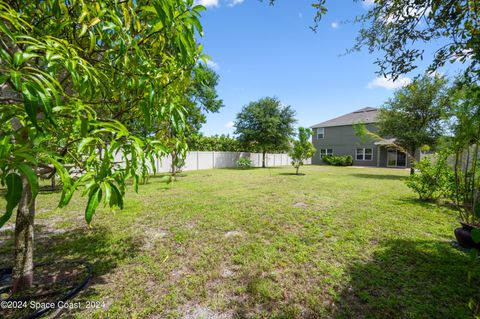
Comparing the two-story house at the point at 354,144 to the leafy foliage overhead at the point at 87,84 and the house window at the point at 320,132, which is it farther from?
the leafy foliage overhead at the point at 87,84

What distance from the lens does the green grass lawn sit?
2.16 meters

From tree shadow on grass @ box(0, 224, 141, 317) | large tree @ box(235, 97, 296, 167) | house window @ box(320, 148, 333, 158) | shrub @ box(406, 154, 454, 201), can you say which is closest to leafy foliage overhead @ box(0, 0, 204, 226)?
tree shadow on grass @ box(0, 224, 141, 317)

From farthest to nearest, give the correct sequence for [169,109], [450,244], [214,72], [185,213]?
[214,72] < [185,213] < [450,244] < [169,109]

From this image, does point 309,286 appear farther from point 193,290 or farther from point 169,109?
point 169,109

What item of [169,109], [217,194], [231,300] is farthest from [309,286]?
[217,194]

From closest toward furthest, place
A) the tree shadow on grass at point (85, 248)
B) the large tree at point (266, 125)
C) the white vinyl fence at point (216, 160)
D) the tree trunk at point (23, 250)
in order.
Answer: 1. the tree trunk at point (23, 250)
2. the tree shadow on grass at point (85, 248)
3. the white vinyl fence at point (216, 160)
4. the large tree at point (266, 125)

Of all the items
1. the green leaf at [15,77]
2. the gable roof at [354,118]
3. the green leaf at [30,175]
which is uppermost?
the gable roof at [354,118]

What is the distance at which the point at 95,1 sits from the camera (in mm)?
1397

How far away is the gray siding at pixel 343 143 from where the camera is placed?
24.3m

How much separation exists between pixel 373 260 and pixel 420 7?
3266mm

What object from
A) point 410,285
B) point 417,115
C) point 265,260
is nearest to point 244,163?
point 417,115

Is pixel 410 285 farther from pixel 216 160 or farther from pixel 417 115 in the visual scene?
pixel 216 160

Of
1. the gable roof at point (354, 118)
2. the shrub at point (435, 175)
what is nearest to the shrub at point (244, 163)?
the gable roof at point (354, 118)

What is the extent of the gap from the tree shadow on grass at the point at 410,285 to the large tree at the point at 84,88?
2.44 metres
